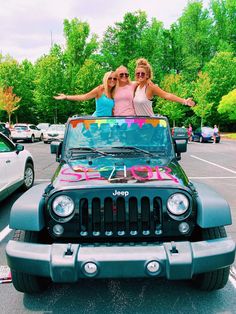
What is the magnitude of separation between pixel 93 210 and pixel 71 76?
167 feet

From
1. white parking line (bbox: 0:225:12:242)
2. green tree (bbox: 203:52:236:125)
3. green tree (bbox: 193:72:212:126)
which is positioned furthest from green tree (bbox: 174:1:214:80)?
white parking line (bbox: 0:225:12:242)

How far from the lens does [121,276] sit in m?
2.93

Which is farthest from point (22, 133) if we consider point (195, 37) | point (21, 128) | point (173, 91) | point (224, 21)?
point (224, 21)

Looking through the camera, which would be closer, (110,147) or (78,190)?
(78,190)

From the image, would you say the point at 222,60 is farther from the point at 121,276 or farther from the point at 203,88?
the point at 121,276

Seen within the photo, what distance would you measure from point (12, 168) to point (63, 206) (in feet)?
14.7

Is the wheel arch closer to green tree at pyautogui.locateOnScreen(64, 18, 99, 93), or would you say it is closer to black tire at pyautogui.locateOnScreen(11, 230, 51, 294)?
black tire at pyautogui.locateOnScreen(11, 230, 51, 294)

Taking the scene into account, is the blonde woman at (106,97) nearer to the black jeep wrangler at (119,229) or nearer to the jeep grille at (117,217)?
the black jeep wrangler at (119,229)

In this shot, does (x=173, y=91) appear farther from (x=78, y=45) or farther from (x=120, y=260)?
(x=120, y=260)

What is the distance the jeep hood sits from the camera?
132 inches

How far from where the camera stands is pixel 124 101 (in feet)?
17.5

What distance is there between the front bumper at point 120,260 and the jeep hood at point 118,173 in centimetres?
57

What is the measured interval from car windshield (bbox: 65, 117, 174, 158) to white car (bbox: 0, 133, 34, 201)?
2.69 meters

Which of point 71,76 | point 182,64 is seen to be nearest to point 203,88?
point 71,76
